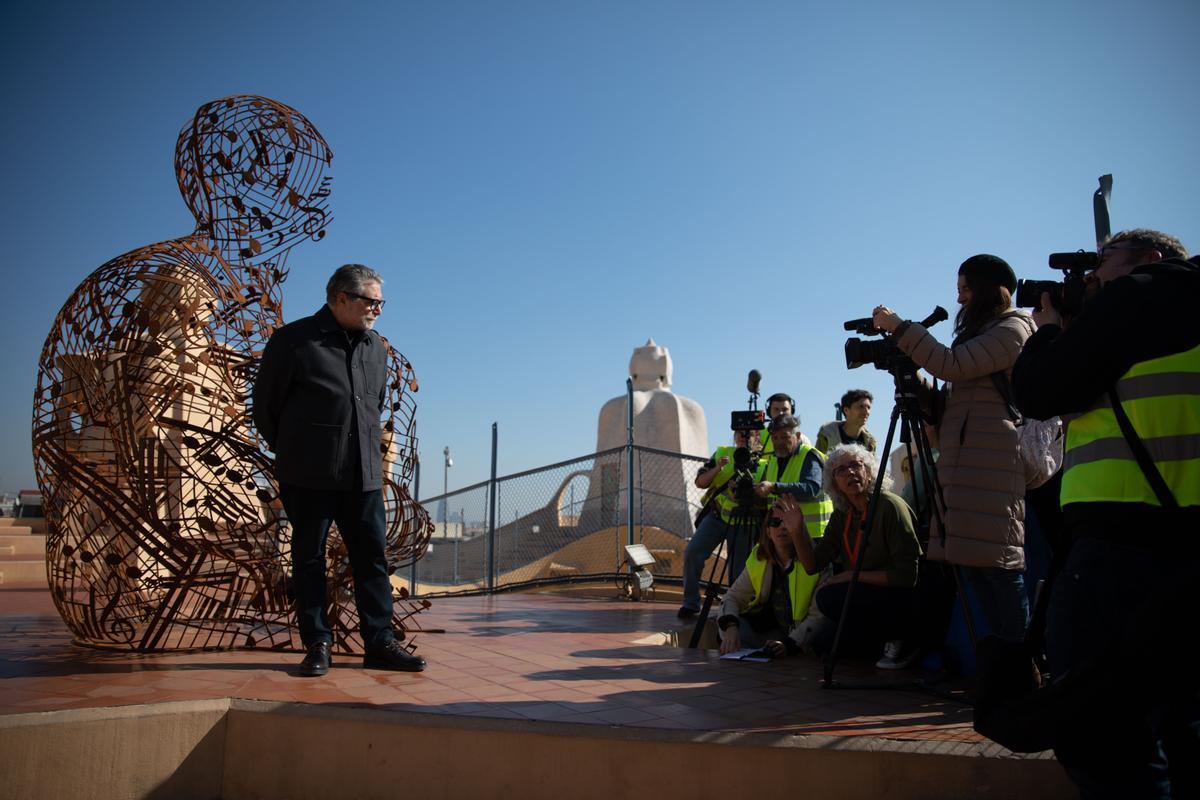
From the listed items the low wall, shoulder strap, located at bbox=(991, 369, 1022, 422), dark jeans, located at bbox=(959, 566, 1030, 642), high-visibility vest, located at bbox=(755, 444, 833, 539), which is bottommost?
the low wall

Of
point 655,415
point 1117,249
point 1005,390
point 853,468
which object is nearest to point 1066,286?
point 1117,249

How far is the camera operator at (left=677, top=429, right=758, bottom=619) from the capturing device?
6215mm

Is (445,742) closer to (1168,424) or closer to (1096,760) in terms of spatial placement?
(1096,760)

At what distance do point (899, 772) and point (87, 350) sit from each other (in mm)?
3788

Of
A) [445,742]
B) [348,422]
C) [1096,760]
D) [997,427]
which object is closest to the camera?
[1096,760]

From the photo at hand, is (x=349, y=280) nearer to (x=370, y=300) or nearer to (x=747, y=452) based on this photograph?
(x=370, y=300)

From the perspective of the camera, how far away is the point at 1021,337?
3.00 metres

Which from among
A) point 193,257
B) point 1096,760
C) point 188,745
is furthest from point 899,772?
point 193,257

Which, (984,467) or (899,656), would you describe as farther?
(899,656)

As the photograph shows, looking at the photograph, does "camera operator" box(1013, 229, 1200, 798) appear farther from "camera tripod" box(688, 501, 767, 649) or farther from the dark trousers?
"camera tripod" box(688, 501, 767, 649)

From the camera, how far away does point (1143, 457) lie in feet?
5.68

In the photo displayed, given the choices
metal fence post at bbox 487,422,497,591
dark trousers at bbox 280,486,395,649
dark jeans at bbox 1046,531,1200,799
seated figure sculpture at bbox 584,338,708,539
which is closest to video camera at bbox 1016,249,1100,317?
dark jeans at bbox 1046,531,1200,799

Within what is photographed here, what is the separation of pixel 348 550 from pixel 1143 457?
3031 mm

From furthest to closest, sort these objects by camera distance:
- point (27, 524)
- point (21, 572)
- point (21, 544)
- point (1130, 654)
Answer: point (27, 524) < point (21, 544) < point (21, 572) < point (1130, 654)
